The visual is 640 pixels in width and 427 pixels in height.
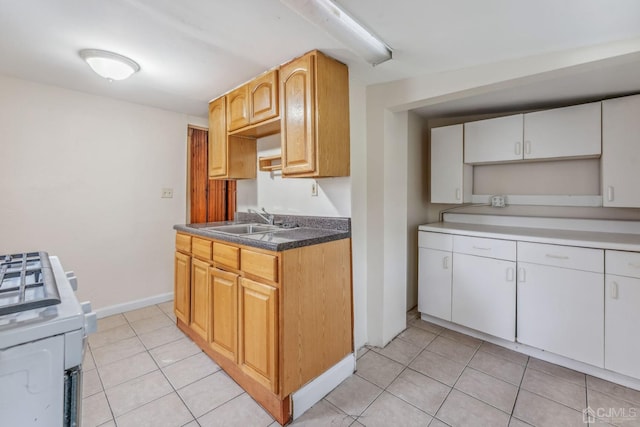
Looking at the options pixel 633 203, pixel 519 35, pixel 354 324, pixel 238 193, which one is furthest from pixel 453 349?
pixel 238 193

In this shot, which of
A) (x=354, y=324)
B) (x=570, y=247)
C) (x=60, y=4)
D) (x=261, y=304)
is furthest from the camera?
(x=354, y=324)

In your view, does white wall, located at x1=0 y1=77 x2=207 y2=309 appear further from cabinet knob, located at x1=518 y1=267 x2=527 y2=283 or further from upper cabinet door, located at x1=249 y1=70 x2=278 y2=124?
cabinet knob, located at x1=518 y1=267 x2=527 y2=283

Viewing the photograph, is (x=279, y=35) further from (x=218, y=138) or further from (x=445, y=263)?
(x=445, y=263)

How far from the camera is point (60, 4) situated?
4.32 feet

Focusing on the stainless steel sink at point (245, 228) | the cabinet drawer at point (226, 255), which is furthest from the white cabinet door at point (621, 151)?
the cabinet drawer at point (226, 255)

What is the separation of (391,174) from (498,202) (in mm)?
1193

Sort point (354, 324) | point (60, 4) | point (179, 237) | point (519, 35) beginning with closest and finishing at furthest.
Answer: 1. point (60, 4)
2. point (519, 35)
3. point (354, 324)
4. point (179, 237)

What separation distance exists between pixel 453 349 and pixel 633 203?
155cm

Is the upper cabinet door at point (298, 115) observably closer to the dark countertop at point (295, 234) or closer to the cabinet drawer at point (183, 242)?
the dark countertop at point (295, 234)

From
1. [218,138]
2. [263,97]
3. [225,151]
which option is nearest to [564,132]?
[263,97]

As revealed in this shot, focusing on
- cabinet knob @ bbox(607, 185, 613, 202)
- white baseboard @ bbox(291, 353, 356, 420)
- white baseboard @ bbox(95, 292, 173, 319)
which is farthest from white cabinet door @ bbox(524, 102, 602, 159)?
white baseboard @ bbox(95, 292, 173, 319)

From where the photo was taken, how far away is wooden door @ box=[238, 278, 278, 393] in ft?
4.90

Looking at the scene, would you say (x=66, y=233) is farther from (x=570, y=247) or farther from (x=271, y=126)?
(x=570, y=247)

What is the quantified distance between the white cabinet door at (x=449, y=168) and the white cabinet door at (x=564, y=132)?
0.49m
